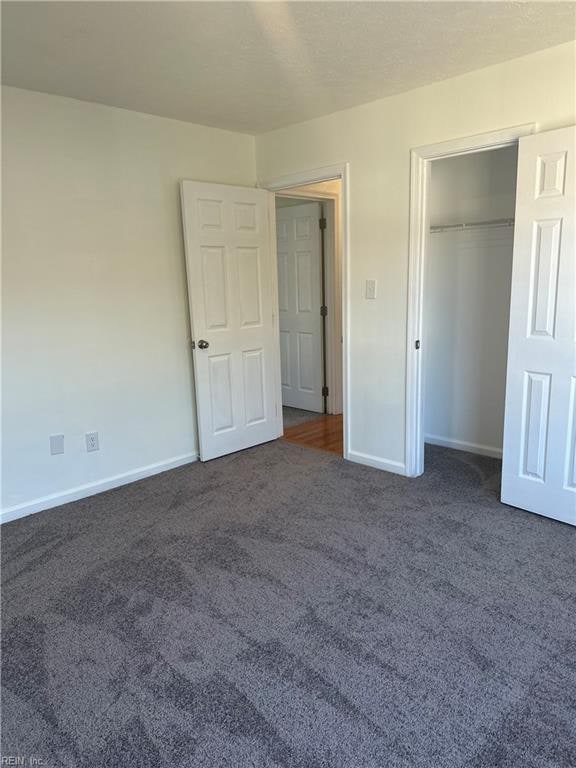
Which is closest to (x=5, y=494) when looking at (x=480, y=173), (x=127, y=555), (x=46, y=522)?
(x=46, y=522)

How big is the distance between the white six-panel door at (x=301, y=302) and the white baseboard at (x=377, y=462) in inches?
58.5

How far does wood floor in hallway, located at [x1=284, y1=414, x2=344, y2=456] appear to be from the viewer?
430 centimetres

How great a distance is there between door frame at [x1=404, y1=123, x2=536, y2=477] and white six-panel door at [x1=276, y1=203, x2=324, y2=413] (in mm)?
1802

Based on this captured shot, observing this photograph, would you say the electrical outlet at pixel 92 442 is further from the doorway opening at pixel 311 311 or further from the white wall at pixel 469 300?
the white wall at pixel 469 300

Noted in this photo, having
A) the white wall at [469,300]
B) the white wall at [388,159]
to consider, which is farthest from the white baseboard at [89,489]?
the white wall at [469,300]

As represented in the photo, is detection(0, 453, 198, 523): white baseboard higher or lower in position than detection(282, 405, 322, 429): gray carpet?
higher

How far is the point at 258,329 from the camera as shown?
13.8 ft

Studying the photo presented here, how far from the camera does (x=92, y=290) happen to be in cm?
330

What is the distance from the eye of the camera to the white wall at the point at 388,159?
2.68 metres

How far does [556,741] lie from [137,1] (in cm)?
297

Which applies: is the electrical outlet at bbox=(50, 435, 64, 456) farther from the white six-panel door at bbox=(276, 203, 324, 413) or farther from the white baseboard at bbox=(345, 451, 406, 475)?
the white six-panel door at bbox=(276, 203, 324, 413)

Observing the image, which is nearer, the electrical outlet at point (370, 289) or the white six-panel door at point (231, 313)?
the electrical outlet at point (370, 289)

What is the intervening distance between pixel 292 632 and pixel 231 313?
8.21 feet

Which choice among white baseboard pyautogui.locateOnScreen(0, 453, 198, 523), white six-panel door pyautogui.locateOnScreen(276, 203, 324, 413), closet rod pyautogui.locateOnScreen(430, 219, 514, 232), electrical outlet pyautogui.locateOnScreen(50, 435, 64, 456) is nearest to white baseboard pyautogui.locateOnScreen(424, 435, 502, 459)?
white six-panel door pyautogui.locateOnScreen(276, 203, 324, 413)
